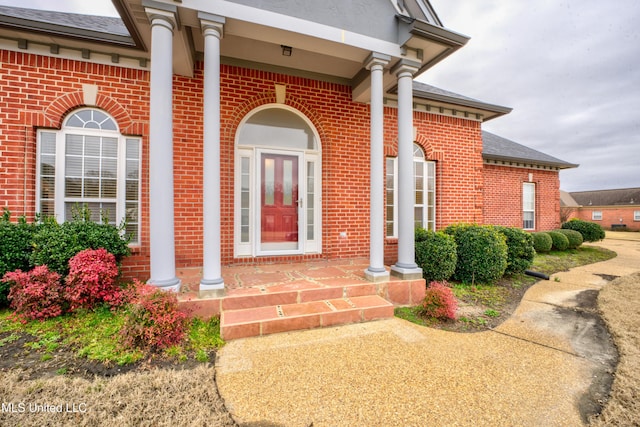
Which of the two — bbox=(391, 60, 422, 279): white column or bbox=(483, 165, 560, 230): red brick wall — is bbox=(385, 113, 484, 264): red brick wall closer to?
bbox=(391, 60, 422, 279): white column

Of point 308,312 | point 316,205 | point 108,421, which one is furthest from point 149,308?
point 316,205

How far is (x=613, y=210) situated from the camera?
30.0 metres

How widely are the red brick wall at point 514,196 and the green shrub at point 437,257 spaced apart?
5.89 m

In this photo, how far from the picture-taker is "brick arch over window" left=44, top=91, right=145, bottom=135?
406 cm

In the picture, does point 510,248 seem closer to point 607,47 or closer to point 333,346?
point 333,346

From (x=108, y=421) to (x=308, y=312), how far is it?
6.56 feet

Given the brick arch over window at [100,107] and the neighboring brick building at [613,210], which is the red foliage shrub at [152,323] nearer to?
the brick arch over window at [100,107]

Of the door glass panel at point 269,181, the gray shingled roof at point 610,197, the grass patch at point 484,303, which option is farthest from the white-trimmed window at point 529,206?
the gray shingled roof at point 610,197

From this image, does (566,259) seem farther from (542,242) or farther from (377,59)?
(377,59)

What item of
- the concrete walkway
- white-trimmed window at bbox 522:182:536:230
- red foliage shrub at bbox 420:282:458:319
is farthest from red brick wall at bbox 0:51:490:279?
white-trimmed window at bbox 522:182:536:230

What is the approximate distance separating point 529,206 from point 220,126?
39.3 ft

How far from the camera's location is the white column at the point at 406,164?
429 cm

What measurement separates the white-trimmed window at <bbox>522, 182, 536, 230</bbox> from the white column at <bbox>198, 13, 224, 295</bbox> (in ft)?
38.7

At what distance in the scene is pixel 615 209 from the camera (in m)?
29.9
